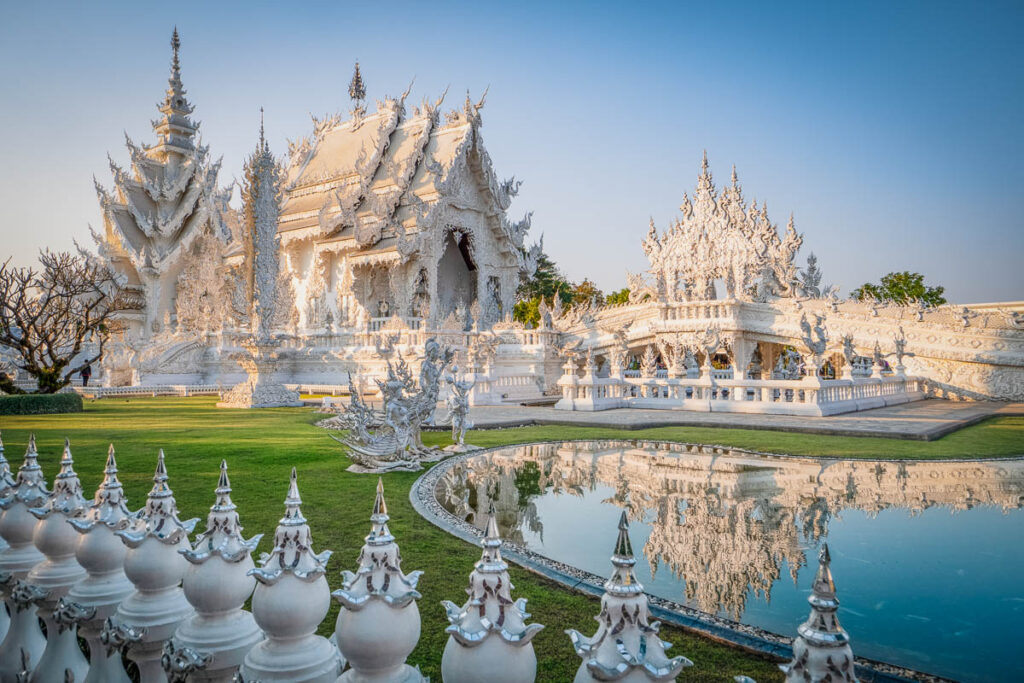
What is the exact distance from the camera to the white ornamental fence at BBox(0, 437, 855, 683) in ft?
4.67

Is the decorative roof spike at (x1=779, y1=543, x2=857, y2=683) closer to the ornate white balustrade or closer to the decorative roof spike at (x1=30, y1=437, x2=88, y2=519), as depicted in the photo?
the decorative roof spike at (x1=30, y1=437, x2=88, y2=519)

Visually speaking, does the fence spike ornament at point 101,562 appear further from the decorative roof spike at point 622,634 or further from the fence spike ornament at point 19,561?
the decorative roof spike at point 622,634

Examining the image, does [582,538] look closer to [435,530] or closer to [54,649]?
[435,530]

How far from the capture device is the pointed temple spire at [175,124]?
33906 millimetres

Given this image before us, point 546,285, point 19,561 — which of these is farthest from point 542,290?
point 19,561

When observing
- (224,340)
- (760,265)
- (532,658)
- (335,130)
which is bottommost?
(532,658)

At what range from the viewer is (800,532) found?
15.2 ft

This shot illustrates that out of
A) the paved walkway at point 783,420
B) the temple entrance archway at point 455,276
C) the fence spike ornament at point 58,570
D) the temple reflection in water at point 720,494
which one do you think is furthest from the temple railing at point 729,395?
the temple entrance archway at point 455,276

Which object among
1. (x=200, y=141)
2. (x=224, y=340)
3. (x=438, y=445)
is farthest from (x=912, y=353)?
(x=200, y=141)

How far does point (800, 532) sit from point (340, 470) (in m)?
4.39

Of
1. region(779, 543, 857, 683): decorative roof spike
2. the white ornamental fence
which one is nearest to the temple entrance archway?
the white ornamental fence

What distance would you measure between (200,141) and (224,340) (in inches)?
643

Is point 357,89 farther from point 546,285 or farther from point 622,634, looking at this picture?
point 622,634

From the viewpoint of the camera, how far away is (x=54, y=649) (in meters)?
2.31
